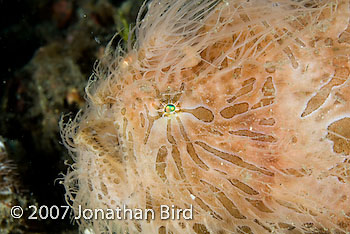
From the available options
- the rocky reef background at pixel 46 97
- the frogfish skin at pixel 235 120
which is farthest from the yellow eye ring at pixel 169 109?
the rocky reef background at pixel 46 97

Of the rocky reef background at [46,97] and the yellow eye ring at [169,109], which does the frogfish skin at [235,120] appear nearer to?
the yellow eye ring at [169,109]

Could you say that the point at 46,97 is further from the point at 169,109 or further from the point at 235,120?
the point at 235,120

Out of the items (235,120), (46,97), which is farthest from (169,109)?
(46,97)

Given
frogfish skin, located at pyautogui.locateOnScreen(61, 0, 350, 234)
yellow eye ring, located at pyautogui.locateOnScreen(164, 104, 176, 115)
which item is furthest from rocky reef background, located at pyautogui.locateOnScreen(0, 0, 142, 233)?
yellow eye ring, located at pyautogui.locateOnScreen(164, 104, 176, 115)

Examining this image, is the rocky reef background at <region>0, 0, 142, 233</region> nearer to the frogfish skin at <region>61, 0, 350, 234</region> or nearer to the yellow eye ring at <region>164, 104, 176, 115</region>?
the frogfish skin at <region>61, 0, 350, 234</region>

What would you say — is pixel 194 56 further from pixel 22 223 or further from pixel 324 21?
pixel 22 223
